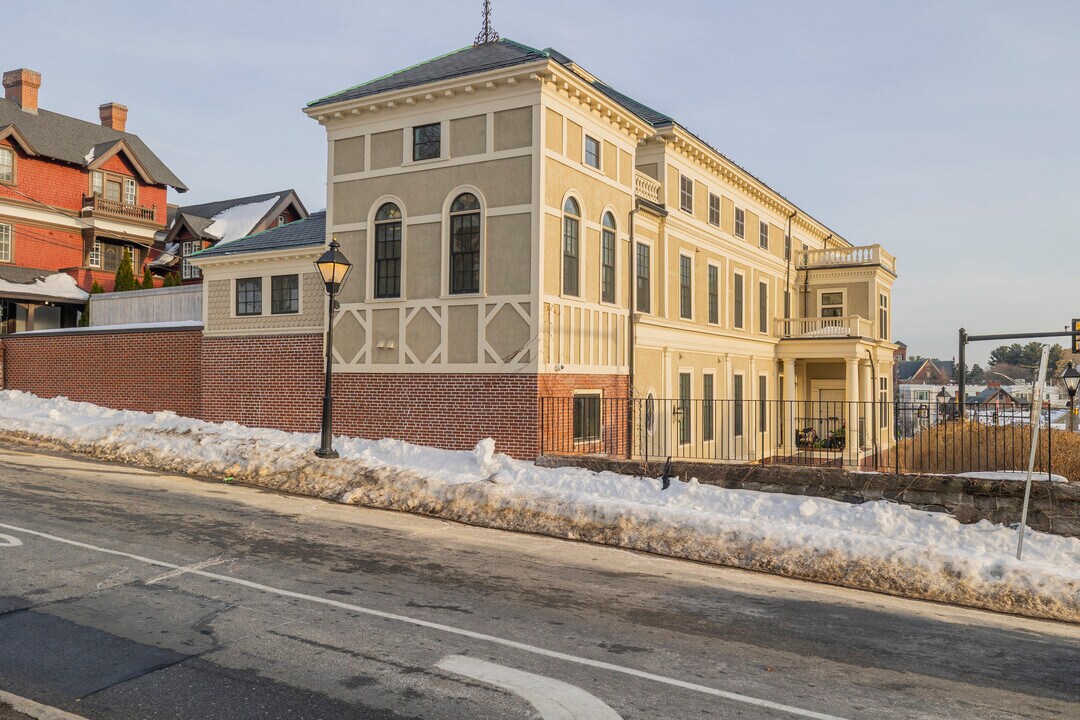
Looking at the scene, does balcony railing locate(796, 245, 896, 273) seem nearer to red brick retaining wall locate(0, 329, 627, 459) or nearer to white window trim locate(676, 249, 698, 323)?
white window trim locate(676, 249, 698, 323)

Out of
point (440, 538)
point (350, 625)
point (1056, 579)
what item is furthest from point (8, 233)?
point (1056, 579)

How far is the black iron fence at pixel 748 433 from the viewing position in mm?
14398

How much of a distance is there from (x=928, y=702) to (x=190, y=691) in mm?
5707

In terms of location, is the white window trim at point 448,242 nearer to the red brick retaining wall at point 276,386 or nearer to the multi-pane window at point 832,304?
the red brick retaining wall at point 276,386

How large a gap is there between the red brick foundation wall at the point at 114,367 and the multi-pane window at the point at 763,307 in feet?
68.5

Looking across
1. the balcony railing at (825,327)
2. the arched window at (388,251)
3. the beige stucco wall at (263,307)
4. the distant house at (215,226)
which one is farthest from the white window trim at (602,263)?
the distant house at (215,226)

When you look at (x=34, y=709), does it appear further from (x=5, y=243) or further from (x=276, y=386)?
(x=5, y=243)

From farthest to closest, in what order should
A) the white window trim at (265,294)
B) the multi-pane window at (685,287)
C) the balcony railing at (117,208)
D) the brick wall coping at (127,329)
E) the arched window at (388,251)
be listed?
the balcony railing at (117,208) → the multi-pane window at (685,287) → the brick wall coping at (127,329) → the white window trim at (265,294) → the arched window at (388,251)

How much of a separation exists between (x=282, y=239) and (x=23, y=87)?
26627 millimetres

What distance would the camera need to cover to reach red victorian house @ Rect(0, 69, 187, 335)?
3281 cm

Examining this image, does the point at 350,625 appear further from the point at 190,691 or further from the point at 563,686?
the point at 563,686

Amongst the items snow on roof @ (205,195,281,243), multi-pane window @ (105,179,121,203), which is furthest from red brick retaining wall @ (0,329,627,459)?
multi-pane window @ (105,179,121,203)

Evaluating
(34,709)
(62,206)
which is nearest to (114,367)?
(62,206)

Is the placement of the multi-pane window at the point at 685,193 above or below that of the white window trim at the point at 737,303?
above
